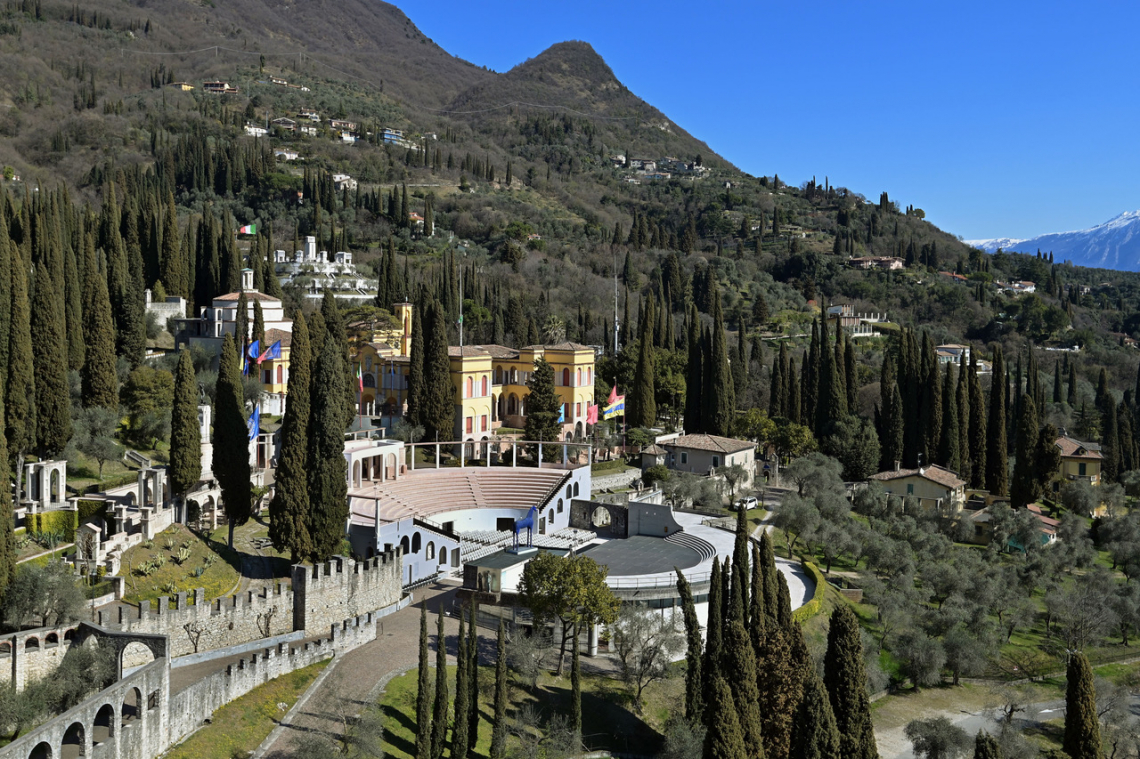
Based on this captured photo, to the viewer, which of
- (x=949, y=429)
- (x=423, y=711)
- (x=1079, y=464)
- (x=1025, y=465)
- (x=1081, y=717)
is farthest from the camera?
(x=1079, y=464)

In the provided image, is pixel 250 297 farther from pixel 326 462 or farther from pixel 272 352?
pixel 326 462

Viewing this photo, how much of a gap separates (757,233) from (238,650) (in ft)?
420

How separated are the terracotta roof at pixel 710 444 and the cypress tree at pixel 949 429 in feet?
41.9

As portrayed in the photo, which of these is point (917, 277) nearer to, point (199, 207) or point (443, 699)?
point (199, 207)

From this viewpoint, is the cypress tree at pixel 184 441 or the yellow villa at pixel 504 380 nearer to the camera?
the cypress tree at pixel 184 441

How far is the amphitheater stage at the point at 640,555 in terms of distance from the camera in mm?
A: 37656

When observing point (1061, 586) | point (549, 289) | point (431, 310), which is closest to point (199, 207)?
point (549, 289)

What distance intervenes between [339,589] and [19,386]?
11.4m

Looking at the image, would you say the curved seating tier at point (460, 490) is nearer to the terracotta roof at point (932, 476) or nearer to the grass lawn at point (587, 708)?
the grass lawn at point (587, 708)

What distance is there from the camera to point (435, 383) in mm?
50875

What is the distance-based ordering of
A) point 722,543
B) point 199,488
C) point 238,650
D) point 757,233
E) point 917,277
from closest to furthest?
point 238,650 → point 199,488 → point 722,543 → point 917,277 → point 757,233

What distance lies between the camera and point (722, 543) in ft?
134

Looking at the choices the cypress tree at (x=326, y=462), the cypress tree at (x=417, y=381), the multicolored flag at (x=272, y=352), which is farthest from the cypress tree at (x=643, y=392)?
the cypress tree at (x=326, y=462)

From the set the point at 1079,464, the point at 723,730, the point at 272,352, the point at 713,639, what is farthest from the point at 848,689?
the point at 1079,464
